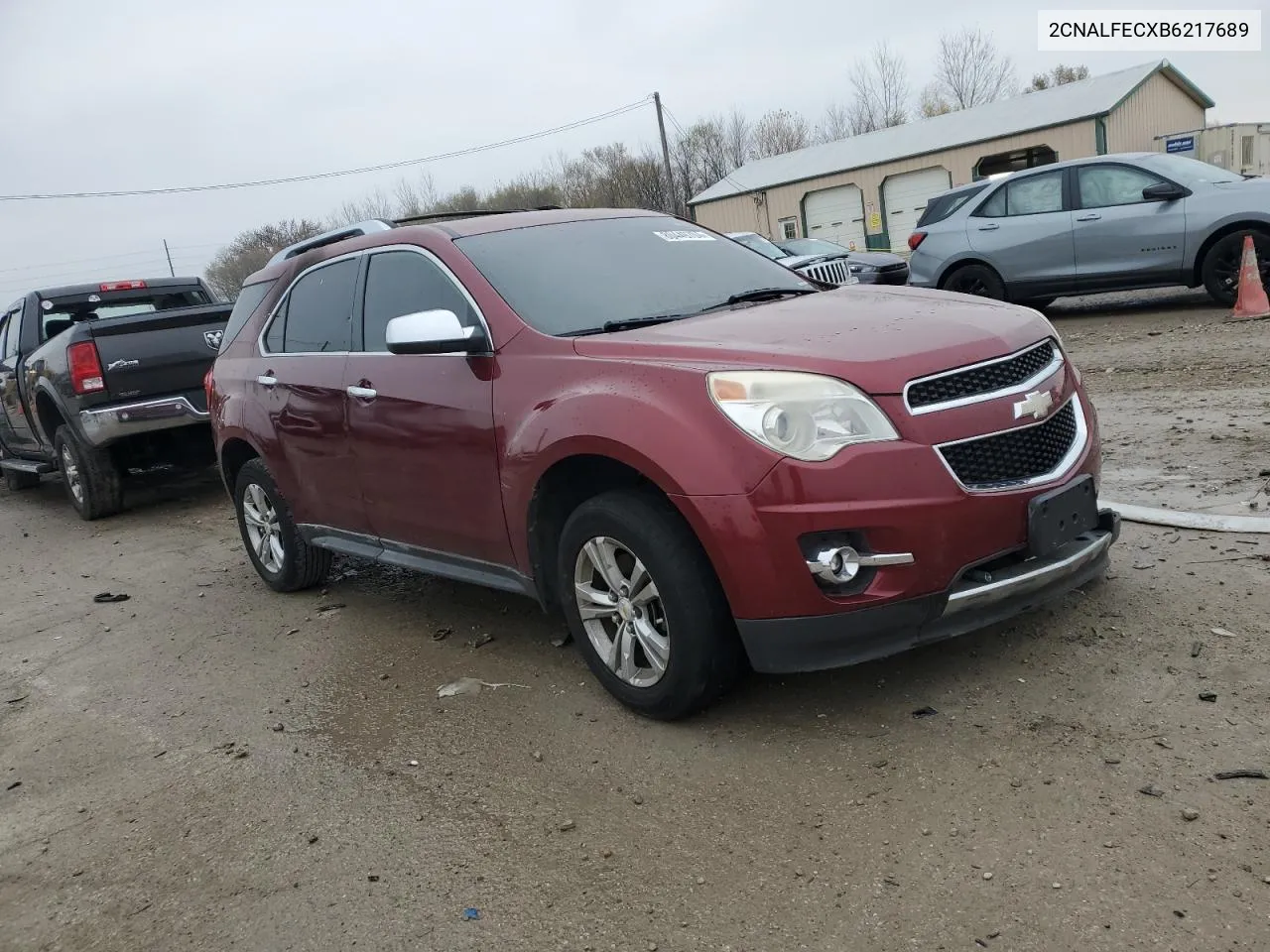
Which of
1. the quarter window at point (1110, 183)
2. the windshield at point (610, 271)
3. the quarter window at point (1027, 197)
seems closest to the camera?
the windshield at point (610, 271)

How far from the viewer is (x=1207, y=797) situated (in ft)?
8.87

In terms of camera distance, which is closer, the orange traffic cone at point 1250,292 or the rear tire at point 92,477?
the rear tire at point 92,477

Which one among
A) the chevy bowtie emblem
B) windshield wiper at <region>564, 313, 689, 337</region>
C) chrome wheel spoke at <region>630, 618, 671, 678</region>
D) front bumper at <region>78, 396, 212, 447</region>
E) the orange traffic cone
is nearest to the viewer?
the chevy bowtie emblem

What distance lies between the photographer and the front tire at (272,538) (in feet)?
18.5

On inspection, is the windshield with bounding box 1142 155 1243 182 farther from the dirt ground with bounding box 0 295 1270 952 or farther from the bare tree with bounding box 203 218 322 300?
the bare tree with bounding box 203 218 322 300

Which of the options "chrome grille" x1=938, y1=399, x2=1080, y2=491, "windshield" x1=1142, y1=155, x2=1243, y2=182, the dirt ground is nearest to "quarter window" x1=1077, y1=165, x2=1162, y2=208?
"windshield" x1=1142, y1=155, x2=1243, y2=182

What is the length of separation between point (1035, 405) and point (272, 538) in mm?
4176

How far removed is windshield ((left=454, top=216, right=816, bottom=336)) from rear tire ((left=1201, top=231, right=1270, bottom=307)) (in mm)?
7627

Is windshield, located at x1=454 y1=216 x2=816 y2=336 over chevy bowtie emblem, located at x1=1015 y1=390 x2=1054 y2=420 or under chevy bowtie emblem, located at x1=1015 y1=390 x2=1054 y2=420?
over

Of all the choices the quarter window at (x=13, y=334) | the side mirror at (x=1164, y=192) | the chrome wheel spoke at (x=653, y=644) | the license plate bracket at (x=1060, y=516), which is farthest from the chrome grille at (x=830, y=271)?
the chrome wheel spoke at (x=653, y=644)

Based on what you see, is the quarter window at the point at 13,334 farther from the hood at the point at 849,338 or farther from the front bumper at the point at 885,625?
the front bumper at the point at 885,625

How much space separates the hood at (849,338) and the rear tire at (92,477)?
6.91 metres

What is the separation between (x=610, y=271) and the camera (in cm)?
425

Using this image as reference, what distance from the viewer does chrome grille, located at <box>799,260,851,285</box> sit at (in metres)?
13.6
